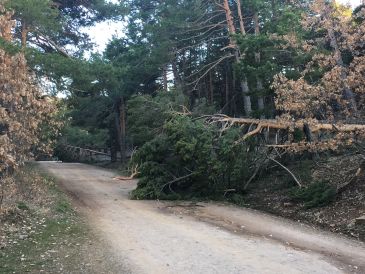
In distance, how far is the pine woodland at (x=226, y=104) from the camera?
11.2m

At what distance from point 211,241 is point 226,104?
1710 cm

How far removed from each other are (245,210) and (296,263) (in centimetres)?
601

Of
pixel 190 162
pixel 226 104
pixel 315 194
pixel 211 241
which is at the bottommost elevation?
pixel 211 241

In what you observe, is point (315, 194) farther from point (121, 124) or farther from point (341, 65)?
point (121, 124)

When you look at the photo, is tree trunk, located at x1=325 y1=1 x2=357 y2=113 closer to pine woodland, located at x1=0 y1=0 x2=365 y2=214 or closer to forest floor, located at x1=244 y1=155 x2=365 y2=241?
pine woodland, located at x1=0 y1=0 x2=365 y2=214

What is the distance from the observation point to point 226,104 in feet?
83.5

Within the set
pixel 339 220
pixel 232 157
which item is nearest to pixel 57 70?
pixel 232 157

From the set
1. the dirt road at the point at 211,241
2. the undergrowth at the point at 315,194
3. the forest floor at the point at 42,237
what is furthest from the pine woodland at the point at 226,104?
the dirt road at the point at 211,241

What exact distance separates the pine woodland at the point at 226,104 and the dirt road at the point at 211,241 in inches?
72.4

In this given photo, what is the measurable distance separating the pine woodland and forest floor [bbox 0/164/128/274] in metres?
1.27

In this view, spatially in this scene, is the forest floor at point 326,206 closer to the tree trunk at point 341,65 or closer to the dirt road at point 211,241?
the dirt road at point 211,241

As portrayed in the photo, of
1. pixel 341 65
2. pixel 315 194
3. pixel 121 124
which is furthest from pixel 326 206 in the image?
pixel 121 124

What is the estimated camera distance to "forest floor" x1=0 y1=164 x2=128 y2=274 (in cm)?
700

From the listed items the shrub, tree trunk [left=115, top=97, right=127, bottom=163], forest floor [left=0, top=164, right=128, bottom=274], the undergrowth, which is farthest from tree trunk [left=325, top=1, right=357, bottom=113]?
tree trunk [left=115, top=97, right=127, bottom=163]
